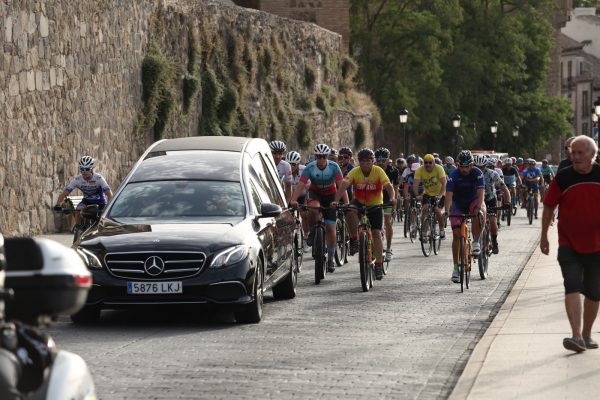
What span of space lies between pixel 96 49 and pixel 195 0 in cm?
803

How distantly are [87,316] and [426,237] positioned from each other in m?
12.0

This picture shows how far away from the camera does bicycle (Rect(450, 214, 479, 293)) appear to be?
17656 mm

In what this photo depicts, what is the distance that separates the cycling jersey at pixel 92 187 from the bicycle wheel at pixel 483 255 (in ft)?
15.8

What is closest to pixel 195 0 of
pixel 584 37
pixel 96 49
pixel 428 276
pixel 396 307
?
pixel 96 49

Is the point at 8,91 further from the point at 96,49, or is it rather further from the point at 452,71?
the point at 452,71

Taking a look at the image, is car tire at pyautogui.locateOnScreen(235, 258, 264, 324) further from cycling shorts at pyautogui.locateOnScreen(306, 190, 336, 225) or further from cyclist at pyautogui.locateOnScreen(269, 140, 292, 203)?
cyclist at pyautogui.locateOnScreen(269, 140, 292, 203)

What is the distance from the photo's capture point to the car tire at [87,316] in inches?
535

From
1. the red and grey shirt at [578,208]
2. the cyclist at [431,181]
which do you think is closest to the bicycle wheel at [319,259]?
the cyclist at [431,181]

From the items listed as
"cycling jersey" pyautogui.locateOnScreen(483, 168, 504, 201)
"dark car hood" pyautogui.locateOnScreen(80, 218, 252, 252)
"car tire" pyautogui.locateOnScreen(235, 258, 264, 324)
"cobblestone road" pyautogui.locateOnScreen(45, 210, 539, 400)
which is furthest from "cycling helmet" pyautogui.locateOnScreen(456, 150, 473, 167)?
"cycling jersey" pyautogui.locateOnScreen(483, 168, 504, 201)

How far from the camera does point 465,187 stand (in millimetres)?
18922

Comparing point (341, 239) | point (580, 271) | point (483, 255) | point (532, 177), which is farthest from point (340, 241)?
point (532, 177)

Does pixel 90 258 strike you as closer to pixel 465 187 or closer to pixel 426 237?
pixel 465 187

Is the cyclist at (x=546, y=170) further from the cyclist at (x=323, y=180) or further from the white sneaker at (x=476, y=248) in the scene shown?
the white sneaker at (x=476, y=248)

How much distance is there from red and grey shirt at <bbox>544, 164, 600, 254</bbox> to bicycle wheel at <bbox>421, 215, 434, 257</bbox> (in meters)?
13.8
